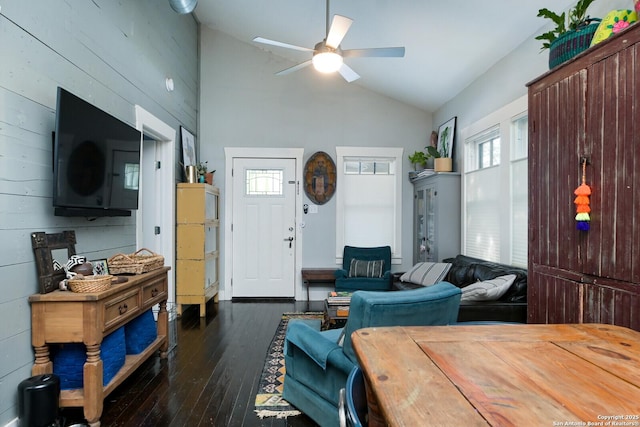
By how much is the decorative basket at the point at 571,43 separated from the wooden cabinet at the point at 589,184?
0.35ft

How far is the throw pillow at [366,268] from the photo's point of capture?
5.18 meters

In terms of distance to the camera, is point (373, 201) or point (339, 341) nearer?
point (339, 341)

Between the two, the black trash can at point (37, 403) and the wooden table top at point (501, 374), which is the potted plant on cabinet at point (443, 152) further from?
the black trash can at point (37, 403)

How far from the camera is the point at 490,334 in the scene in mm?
1141

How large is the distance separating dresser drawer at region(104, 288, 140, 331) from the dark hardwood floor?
563mm

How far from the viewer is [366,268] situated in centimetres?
520

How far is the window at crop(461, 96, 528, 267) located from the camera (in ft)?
11.3

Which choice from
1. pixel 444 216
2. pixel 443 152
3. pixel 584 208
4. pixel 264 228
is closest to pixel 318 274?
pixel 264 228

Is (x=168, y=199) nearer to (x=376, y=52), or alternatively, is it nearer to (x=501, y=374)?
(x=376, y=52)

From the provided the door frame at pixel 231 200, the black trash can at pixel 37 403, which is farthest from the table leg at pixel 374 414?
the door frame at pixel 231 200

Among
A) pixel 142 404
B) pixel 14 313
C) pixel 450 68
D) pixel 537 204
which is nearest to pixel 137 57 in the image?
pixel 14 313

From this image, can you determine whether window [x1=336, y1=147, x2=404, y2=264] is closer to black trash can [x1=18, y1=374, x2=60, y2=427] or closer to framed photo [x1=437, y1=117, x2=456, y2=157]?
framed photo [x1=437, y1=117, x2=456, y2=157]

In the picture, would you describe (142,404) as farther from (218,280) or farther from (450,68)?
(450,68)

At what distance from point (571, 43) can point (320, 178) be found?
147 inches
